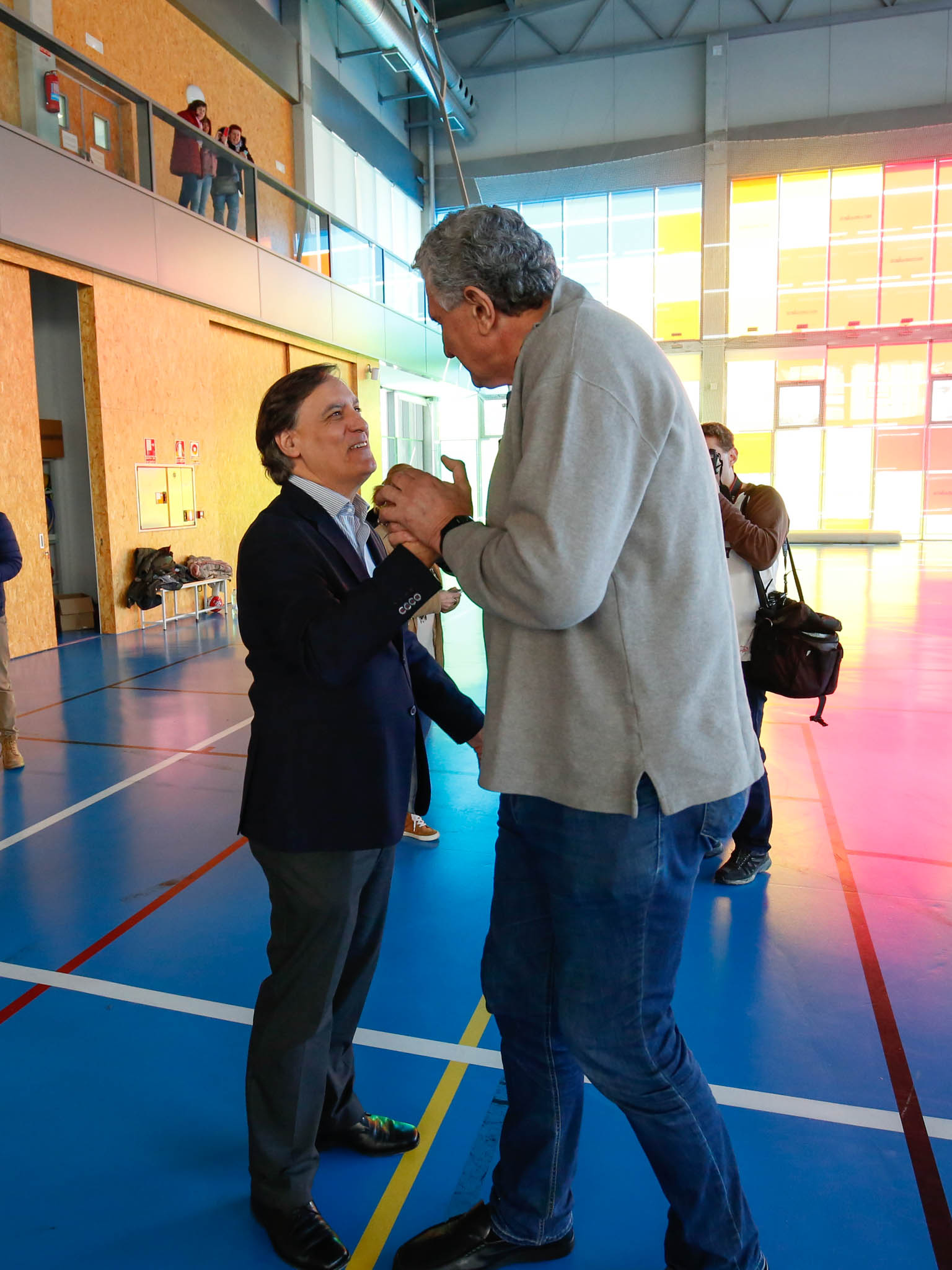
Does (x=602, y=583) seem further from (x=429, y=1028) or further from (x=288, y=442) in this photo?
(x=429, y=1028)

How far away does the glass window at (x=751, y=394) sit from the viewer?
75.2ft

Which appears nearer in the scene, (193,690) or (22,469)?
(193,690)

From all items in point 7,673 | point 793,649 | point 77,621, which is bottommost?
point 77,621

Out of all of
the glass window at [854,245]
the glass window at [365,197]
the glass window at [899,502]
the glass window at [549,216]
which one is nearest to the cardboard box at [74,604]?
the glass window at [365,197]

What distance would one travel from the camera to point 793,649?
3.52m

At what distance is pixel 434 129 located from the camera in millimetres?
22703

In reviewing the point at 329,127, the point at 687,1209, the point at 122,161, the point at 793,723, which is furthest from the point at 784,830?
the point at 329,127

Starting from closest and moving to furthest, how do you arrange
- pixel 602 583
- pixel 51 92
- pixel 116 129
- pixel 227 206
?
pixel 602 583 → pixel 51 92 → pixel 116 129 → pixel 227 206

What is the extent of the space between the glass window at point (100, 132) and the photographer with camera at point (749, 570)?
8.98 m

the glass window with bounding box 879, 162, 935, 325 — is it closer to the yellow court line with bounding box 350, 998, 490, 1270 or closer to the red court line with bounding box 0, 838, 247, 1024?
the red court line with bounding box 0, 838, 247, 1024

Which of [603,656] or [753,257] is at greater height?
[753,257]

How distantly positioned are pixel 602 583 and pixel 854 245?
24397mm

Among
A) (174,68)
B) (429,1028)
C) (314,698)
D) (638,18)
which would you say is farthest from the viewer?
(638,18)

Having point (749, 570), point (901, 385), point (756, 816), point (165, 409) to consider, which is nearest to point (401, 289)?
point (165, 409)
